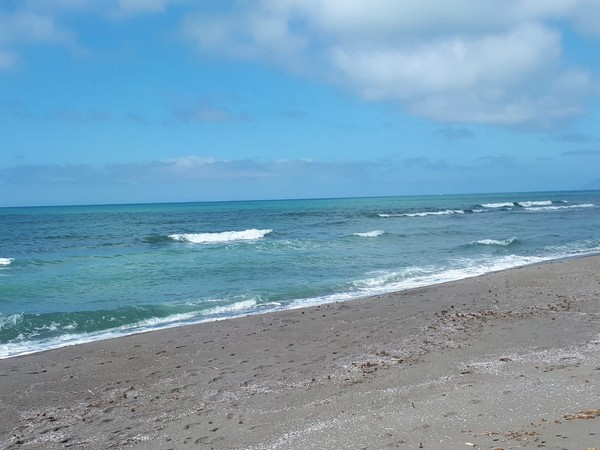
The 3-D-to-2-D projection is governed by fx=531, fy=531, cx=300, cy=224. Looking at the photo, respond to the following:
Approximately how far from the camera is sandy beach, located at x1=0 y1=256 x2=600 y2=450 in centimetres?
541

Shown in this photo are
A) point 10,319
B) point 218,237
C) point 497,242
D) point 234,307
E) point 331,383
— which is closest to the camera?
point 331,383

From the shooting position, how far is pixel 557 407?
5.57m

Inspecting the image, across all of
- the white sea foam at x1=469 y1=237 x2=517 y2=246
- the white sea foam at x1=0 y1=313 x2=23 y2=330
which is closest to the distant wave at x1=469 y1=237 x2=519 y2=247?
the white sea foam at x1=469 y1=237 x2=517 y2=246

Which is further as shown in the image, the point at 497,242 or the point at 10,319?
the point at 497,242

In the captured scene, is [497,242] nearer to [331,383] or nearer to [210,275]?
[210,275]

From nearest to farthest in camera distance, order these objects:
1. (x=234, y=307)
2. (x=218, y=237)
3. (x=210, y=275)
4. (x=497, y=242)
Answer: (x=234, y=307) → (x=210, y=275) → (x=497, y=242) → (x=218, y=237)

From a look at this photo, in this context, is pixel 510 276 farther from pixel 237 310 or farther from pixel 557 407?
pixel 557 407

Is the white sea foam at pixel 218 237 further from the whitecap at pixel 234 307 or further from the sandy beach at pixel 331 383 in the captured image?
the sandy beach at pixel 331 383

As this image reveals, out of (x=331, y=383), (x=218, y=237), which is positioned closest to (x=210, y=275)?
(x=331, y=383)

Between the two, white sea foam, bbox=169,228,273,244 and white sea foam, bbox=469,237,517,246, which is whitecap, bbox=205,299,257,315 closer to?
white sea foam, bbox=469,237,517,246

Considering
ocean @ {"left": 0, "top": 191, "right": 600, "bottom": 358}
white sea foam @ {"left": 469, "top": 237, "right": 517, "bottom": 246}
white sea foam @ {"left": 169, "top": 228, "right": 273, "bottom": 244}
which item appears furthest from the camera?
white sea foam @ {"left": 169, "top": 228, "right": 273, "bottom": 244}

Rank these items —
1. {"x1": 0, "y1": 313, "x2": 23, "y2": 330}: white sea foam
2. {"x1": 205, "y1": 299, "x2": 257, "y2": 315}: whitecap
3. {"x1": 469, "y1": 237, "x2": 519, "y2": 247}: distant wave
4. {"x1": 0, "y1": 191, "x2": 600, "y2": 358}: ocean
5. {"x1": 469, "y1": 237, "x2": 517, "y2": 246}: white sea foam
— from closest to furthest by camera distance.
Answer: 1. {"x1": 0, "y1": 313, "x2": 23, "y2": 330}: white sea foam
2. {"x1": 0, "y1": 191, "x2": 600, "y2": 358}: ocean
3. {"x1": 205, "y1": 299, "x2": 257, "y2": 315}: whitecap
4. {"x1": 469, "y1": 237, "x2": 519, "y2": 247}: distant wave
5. {"x1": 469, "y1": 237, "x2": 517, "y2": 246}: white sea foam

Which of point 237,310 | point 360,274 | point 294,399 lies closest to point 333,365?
point 294,399

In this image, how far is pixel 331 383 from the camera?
7.30 m
